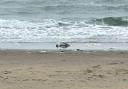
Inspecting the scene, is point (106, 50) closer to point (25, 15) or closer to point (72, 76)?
point (72, 76)

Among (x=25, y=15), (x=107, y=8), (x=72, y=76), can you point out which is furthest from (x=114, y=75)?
(x=107, y=8)

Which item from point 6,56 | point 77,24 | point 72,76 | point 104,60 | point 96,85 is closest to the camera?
point 96,85

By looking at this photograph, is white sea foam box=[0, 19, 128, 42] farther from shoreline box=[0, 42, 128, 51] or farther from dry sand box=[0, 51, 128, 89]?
dry sand box=[0, 51, 128, 89]

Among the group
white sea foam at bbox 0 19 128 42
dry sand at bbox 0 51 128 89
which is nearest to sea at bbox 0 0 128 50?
white sea foam at bbox 0 19 128 42

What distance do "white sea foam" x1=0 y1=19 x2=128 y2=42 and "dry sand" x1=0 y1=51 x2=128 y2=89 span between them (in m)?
1.79

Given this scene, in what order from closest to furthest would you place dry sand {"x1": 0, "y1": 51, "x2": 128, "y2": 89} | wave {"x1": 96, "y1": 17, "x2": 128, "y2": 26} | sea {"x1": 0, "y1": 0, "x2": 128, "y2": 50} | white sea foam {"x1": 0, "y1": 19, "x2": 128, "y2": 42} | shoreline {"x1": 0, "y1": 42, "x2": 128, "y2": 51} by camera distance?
dry sand {"x1": 0, "y1": 51, "x2": 128, "y2": 89} → shoreline {"x1": 0, "y1": 42, "x2": 128, "y2": 51} → sea {"x1": 0, "y1": 0, "x2": 128, "y2": 50} → white sea foam {"x1": 0, "y1": 19, "x2": 128, "y2": 42} → wave {"x1": 96, "y1": 17, "x2": 128, "y2": 26}

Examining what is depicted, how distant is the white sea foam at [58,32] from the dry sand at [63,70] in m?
1.79

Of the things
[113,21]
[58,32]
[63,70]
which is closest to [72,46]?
[58,32]

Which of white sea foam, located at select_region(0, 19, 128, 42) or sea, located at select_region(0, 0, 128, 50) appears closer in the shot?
sea, located at select_region(0, 0, 128, 50)

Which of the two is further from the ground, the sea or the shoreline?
the sea

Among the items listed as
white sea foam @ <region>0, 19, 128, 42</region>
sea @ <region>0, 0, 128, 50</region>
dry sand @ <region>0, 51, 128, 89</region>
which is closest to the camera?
dry sand @ <region>0, 51, 128, 89</region>

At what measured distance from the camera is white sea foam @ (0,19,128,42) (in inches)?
488

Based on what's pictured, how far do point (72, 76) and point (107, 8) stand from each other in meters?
14.2

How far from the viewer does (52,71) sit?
8.20m
